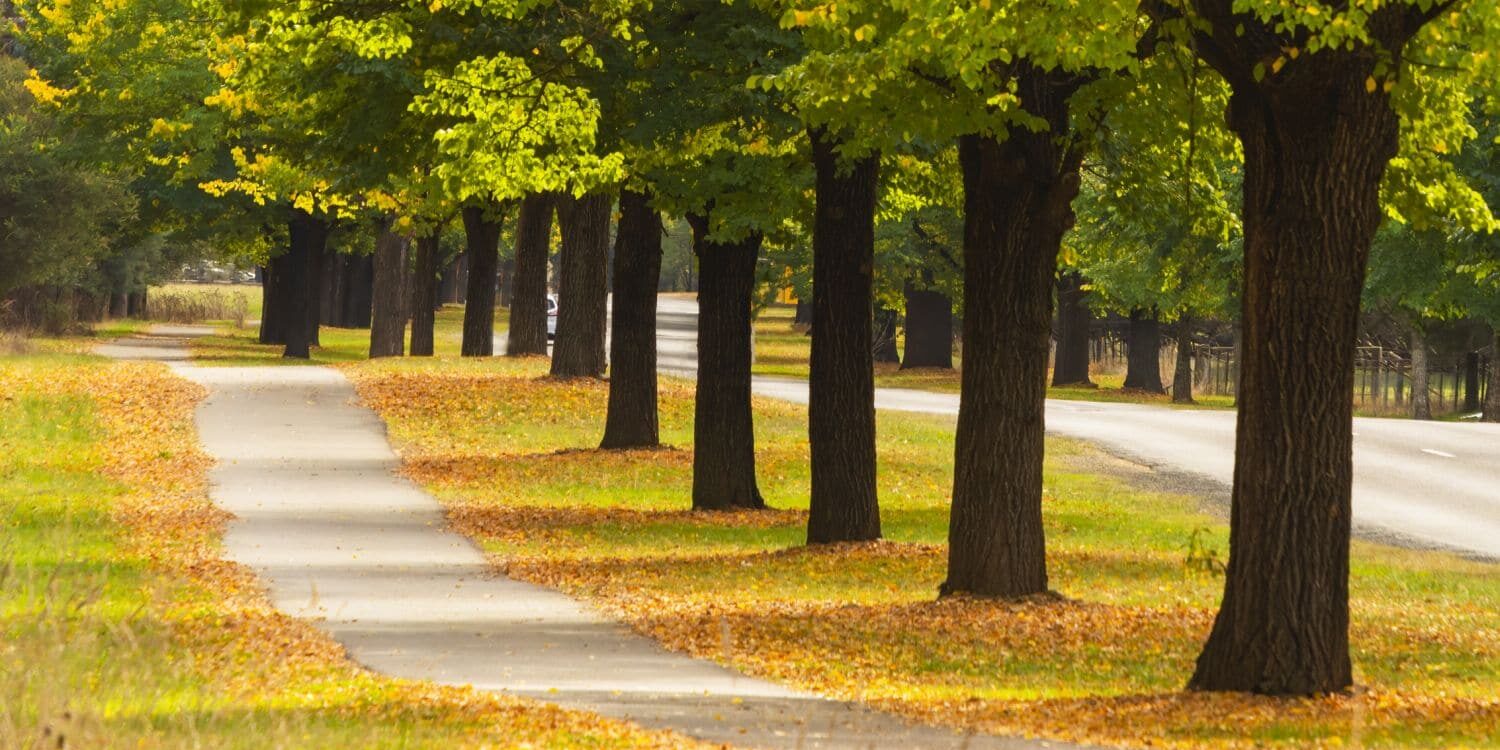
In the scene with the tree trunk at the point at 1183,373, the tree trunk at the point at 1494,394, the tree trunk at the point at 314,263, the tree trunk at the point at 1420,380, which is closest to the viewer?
the tree trunk at the point at 1494,394

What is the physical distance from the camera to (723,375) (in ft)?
68.1

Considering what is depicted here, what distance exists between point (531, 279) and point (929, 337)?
A: 21.4m

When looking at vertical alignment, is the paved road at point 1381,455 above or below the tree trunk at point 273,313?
below

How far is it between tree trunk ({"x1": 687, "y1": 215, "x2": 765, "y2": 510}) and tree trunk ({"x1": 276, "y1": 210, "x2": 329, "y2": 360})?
91.0 feet

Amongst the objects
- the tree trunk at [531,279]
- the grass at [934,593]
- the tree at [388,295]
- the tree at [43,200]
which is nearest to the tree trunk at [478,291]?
the tree trunk at [531,279]

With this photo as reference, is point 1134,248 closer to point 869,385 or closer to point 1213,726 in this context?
point 869,385

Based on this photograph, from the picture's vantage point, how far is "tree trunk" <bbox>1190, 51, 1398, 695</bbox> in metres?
10.6

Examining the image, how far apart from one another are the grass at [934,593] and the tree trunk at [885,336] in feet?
107

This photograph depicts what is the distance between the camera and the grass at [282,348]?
151ft

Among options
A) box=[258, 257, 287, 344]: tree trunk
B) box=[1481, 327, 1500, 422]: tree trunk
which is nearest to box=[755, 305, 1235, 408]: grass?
box=[1481, 327, 1500, 422]: tree trunk

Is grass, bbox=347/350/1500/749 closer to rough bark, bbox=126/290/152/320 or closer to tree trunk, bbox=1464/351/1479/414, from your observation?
tree trunk, bbox=1464/351/1479/414

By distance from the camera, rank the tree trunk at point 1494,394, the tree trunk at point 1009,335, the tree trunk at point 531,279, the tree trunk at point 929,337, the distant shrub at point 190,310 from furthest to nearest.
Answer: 1. the distant shrub at point 190,310
2. the tree trunk at point 929,337
3. the tree trunk at point 1494,394
4. the tree trunk at point 531,279
5. the tree trunk at point 1009,335

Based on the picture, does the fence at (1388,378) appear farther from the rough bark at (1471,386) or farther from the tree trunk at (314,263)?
the tree trunk at (314,263)

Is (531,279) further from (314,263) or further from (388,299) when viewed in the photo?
(314,263)
